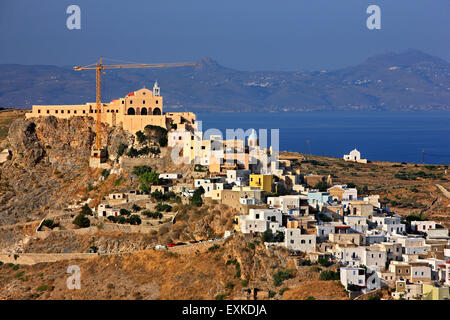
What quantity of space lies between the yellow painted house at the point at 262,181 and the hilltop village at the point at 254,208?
0.17ft

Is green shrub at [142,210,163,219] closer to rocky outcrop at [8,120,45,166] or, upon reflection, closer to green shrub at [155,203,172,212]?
green shrub at [155,203,172,212]

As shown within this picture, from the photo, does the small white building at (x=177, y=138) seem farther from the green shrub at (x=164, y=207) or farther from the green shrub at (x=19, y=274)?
the green shrub at (x=19, y=274)

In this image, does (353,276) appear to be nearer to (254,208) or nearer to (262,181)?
(254,208)

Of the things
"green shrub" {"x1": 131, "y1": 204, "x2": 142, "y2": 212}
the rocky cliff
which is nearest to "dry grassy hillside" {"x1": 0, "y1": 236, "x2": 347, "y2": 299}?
"green shrub" {"x1": 131, "y1": 204, "x2": 142, "y2": 212}

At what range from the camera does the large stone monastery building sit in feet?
176

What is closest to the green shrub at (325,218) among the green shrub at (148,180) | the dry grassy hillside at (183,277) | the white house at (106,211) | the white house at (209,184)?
the dry grassy hillside at (183,277)

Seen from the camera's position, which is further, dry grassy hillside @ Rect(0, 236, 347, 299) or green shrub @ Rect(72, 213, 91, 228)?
green shrub @ Rect(72, 213, 91, 228)

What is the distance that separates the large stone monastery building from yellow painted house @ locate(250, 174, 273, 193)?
10.3 meters

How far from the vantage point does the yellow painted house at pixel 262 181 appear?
43.6 m

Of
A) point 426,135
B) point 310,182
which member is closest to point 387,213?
point 310,182

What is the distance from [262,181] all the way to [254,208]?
3435 mm

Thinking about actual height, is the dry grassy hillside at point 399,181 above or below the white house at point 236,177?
below

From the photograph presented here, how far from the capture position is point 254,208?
133ft
